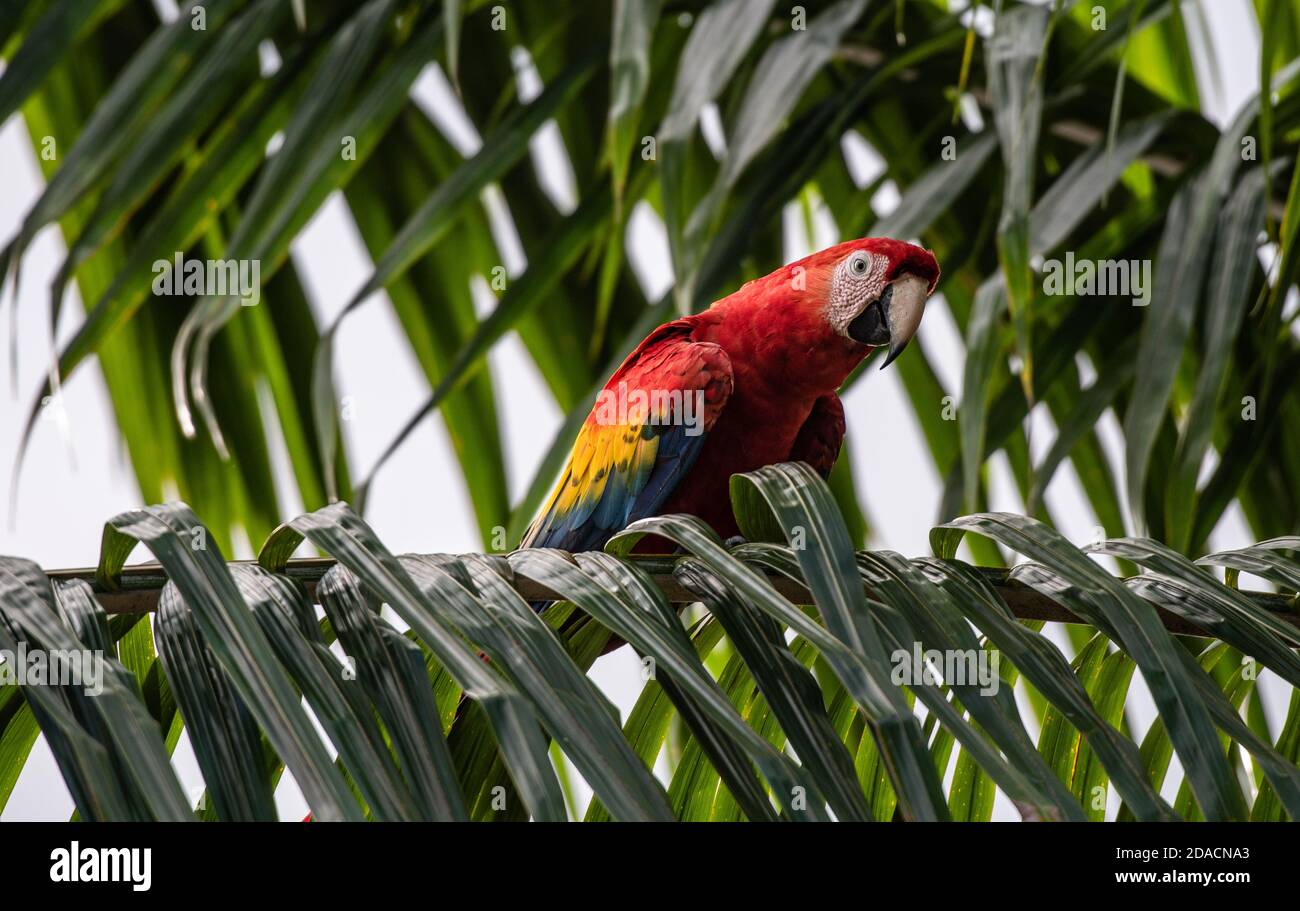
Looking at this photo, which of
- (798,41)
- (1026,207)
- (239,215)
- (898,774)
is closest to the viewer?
(898,774)

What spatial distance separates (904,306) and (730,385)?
0.22 m

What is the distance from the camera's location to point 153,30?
1.94m

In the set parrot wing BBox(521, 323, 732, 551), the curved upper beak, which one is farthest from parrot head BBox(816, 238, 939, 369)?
parrot wing BBox(521, 323, 732, 551)

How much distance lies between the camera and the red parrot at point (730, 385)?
4.63 ft

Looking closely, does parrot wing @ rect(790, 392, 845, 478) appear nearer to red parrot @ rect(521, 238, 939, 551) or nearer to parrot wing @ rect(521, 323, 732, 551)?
red parrot @ rect(521, 238, 939, 551)

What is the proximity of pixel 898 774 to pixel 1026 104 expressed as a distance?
0.87 metres

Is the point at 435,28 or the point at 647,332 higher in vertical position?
the point at 435,28

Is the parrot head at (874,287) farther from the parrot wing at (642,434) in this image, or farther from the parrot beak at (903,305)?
the parrot wing at (642,434)

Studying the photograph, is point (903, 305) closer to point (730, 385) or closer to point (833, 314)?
point (833, 314)

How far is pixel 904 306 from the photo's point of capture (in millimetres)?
1402

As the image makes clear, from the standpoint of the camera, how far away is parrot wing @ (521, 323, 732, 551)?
1435 mm

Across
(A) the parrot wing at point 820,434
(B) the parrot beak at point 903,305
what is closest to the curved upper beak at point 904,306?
(B) the parrot beak at point 903,305

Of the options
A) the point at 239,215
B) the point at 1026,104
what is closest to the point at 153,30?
the point at 239,215
